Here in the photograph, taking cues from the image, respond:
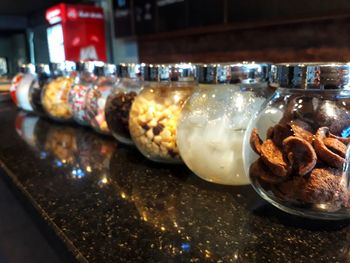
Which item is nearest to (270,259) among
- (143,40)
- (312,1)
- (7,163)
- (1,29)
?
(7,163)

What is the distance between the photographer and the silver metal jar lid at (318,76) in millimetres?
383

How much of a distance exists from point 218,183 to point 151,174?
13cm

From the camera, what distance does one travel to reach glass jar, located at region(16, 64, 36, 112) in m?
1.25

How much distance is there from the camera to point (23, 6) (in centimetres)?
330

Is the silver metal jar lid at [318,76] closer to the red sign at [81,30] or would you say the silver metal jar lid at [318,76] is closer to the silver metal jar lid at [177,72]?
the silver metal jar lid at [177,72]

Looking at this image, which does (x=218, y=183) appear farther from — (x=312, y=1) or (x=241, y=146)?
(x=312, y=1)

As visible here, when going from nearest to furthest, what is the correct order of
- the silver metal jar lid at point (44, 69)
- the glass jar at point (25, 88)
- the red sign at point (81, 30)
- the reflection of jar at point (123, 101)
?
the reflection of jar at point (123, 101) → the silver metal jar lid at point (44, 69) → the glass jar at point (25, 88) → the red sign at point (81, 30)

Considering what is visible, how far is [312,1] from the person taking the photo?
1381 millimetres

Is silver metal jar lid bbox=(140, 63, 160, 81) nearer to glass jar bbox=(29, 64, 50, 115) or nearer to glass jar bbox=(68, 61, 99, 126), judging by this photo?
glass jar bbox=(68, 61, 99, 126)

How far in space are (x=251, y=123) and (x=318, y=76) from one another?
106 millimetres

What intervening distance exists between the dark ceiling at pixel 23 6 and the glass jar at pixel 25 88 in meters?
2.04

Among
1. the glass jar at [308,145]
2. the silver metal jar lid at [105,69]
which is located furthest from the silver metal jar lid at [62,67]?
the glass jar at [308,145]

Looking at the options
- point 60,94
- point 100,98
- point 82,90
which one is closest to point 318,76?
point 100,98

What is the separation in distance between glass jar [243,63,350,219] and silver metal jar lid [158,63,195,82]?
0.69 ft
